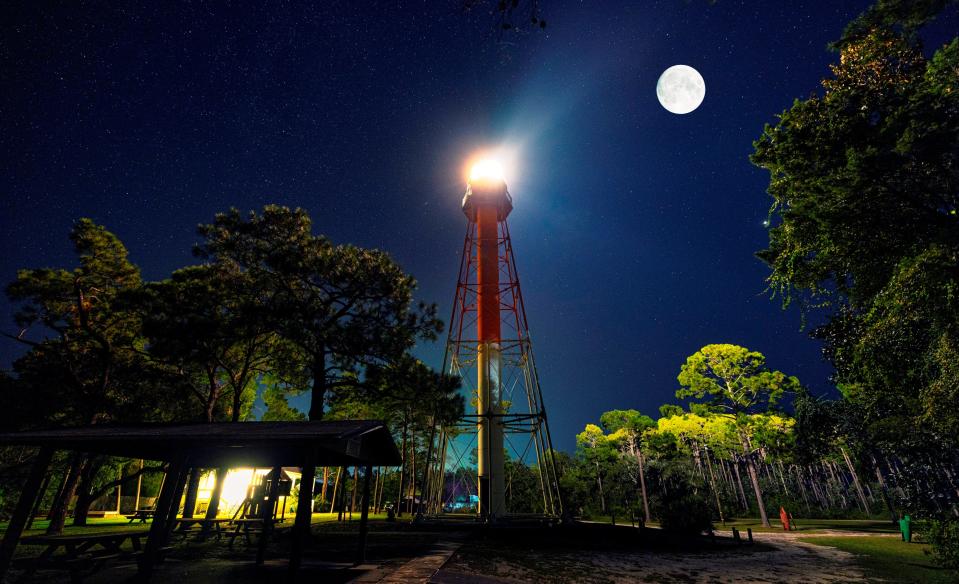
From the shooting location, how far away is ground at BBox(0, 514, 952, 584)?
8531mm

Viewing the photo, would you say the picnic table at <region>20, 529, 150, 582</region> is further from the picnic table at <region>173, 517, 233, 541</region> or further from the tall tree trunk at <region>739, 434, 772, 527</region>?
the tall tree trunk at <region>739, 434, 772, 527</region>

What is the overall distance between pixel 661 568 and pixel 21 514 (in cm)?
1389

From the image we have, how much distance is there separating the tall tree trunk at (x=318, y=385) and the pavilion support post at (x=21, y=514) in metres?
9.15

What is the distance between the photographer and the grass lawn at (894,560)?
1049cm

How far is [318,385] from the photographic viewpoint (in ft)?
56.8

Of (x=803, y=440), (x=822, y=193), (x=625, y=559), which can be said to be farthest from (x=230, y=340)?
(x=803, y=440)

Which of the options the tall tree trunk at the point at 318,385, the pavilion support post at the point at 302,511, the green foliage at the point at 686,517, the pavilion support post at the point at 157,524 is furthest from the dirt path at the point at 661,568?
the tall tree trunk at the point at 318,385

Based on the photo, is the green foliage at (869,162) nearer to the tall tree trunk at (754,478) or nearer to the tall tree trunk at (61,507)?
the tall tree trunk at (754,478)

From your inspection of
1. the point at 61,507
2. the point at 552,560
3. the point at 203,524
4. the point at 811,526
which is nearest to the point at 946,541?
the point at 552,560

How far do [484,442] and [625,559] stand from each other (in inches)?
400

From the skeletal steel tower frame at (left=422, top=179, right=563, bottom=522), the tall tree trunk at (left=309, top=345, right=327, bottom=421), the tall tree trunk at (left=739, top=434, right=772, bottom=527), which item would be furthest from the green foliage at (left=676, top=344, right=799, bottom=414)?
the tall tree trunk at (left=309, top=345, right=327, bottom=421)

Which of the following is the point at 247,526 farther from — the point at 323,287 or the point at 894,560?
the point at 894,560

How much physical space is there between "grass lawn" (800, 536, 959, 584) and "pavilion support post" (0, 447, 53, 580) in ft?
58.6

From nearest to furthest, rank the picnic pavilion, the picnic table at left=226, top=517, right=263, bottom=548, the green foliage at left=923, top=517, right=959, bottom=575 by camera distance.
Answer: the picnic pavilion < the green foliage at left=923, top=517, right=959, bottom=575 < the picnic table at left=226, top=517, right=263, bottom=548
